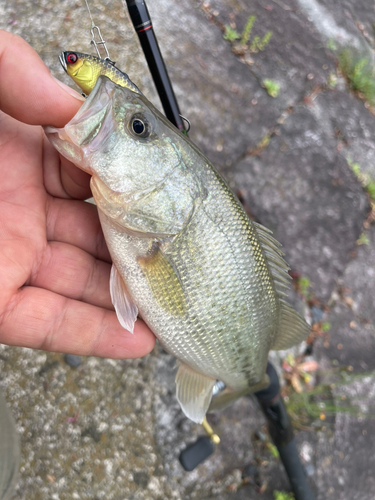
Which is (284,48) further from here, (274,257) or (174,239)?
(174,239)

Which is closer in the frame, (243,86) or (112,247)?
(112,247)

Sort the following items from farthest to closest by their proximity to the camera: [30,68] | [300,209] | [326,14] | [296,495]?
[326,14] → [300,209] → [296,495] → [30,68]

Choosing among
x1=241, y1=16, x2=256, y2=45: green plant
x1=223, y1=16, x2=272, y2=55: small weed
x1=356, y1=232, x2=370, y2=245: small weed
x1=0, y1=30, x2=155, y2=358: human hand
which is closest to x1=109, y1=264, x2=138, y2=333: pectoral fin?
x1=0, y1=30, x2=155, y2=358: human hand

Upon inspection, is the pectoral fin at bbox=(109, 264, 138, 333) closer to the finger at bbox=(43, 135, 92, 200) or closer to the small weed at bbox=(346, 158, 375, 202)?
the finger at bbox=(43, 135, 92, 200)

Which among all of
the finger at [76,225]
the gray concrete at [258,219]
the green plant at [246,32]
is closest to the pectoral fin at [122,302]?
the finger at [76,225]

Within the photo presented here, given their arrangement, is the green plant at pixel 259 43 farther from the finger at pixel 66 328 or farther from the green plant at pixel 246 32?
the finger at pixel 66 328

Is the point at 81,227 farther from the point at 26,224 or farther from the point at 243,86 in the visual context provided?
the point at 243,86

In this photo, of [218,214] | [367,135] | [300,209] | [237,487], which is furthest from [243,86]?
[237,487]
